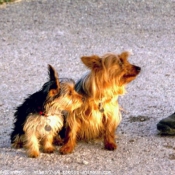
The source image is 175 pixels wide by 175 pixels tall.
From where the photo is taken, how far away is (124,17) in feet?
47.3

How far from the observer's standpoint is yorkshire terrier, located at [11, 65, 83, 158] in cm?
592

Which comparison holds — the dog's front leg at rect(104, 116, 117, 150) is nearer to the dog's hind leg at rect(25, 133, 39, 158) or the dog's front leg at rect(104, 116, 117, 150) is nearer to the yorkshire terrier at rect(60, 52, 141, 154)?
the yorkshire terrier at rect(60, 52, 141, 154)

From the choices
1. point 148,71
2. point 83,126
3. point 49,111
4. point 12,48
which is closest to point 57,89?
point 49,111

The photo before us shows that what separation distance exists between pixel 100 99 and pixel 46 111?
0.63 metres

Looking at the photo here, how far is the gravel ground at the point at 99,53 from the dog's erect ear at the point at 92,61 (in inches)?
39.5

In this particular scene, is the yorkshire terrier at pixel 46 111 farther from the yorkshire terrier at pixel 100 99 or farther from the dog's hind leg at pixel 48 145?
the yorkshire terrier at pixel 100 99

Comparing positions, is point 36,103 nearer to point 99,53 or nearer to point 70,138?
point 70,138

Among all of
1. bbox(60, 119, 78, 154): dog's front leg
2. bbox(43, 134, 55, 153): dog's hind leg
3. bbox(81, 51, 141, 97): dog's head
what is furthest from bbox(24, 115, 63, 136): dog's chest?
bbox(81, 51, 141, 97): dog's head

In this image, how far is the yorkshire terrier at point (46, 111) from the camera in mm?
5918

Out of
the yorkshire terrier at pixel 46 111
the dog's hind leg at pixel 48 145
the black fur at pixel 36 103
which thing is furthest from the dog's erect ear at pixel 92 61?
the dog's hind leg at pixel 48 145

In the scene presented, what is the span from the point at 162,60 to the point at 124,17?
3828 millimetres

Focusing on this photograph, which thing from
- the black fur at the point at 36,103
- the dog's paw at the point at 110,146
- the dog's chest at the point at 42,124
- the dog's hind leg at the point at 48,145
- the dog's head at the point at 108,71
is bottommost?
the dog's paw at the point at 110,146

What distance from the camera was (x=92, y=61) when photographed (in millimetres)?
5996

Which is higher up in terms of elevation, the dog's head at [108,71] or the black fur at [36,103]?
the dog's head at [108,71]
